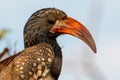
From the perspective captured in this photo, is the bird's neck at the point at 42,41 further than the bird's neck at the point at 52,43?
Yes

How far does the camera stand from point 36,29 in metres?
14.7

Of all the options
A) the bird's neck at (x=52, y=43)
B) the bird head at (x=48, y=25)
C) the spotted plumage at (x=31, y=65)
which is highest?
the bird head at (x=48, y=25)

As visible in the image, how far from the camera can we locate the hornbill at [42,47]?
44.9 ft

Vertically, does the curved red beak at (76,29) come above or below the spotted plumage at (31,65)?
above

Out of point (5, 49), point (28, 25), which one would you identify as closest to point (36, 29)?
point (28, 25)

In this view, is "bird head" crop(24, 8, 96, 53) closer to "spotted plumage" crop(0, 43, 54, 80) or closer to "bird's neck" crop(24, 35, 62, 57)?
"bird's neck" crop(24, 35, 62, 57)

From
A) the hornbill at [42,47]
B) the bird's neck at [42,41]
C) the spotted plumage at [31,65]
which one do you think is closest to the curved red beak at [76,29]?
the hornbill at [42,47]

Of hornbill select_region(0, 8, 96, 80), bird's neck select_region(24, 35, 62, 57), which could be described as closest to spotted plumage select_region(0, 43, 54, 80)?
hornbill select_region(0, 8, 96, 80)

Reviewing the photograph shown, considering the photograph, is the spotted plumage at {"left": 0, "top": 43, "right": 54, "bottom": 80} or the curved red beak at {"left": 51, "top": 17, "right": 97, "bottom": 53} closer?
the spotted plumage at {"left": 0, "top": 43, "right": 54, "bottom": 80}

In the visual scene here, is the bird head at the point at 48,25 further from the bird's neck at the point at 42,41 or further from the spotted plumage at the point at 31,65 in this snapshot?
the spotted plumage at the point at 31,65

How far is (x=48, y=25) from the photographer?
1467 cm

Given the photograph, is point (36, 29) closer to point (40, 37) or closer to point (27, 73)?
point (40, 37)

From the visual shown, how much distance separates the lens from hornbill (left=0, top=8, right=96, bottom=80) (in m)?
13.7

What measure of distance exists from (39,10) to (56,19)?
0.25 m
